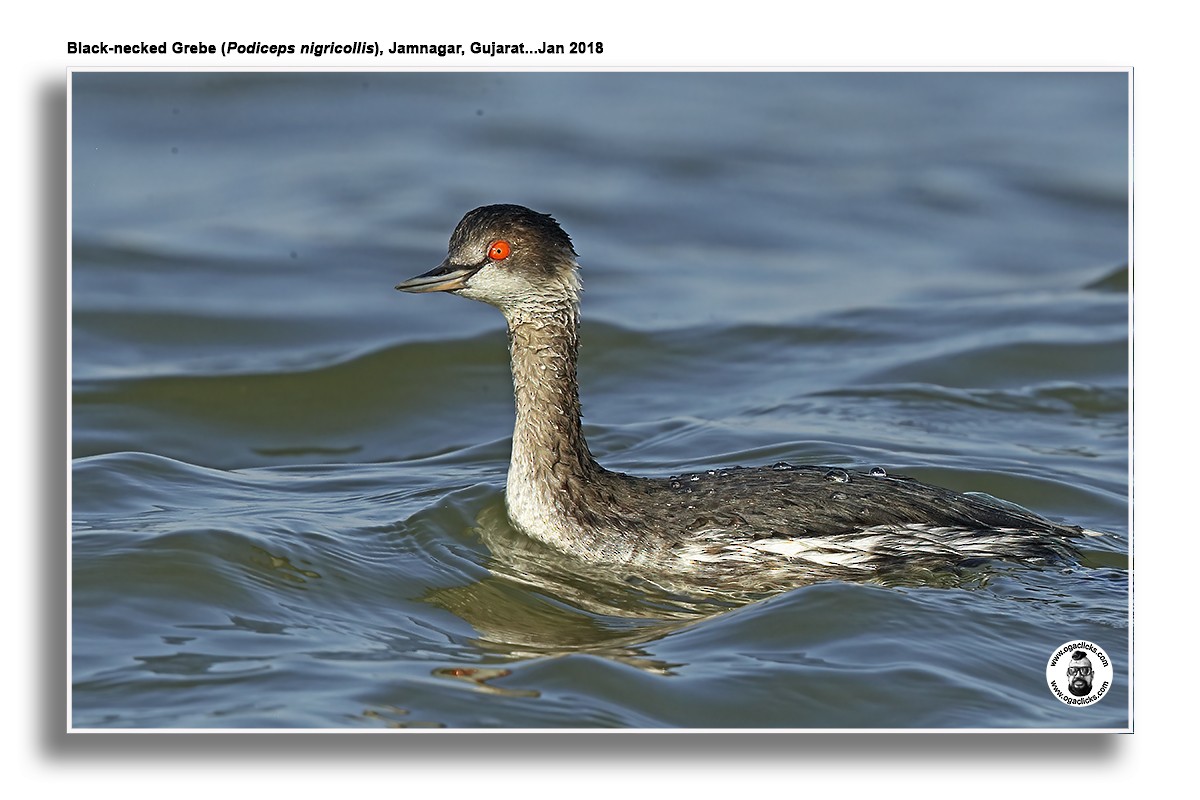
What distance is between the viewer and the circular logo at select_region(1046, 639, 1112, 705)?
6848mm

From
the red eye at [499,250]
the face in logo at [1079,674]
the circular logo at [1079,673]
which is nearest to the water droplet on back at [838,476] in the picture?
the circular logo at [1079,673]

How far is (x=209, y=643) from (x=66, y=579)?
1053 millimetres

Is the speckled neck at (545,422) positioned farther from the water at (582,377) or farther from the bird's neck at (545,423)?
the water at (582,377)

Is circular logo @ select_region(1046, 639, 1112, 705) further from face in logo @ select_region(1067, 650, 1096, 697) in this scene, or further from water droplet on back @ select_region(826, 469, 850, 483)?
water droplet on back @ select_region(826, 469, 850, 483)

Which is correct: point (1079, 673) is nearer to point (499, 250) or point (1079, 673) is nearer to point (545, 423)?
point (545, 423)

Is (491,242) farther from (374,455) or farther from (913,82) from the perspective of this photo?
(913,82)

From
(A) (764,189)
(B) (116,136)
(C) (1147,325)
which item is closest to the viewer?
(C) (1147,325)

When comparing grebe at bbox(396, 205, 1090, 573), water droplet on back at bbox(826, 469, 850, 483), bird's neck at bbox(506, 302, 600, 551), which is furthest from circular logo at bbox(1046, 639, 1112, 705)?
bird's neck at bbox(506, 302, 600, 551)

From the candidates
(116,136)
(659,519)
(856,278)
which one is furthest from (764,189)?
(659,519)

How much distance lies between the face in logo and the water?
0.13m

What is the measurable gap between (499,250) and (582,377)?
399 centimetres

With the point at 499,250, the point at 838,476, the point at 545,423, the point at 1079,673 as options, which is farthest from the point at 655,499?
the point at 1079,673

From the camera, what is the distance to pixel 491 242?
27.7ft

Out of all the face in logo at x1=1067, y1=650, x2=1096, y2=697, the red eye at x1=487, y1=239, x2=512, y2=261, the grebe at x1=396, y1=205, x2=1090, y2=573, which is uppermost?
the red eye at x1=487, y1=239, x2=512, y2=261
